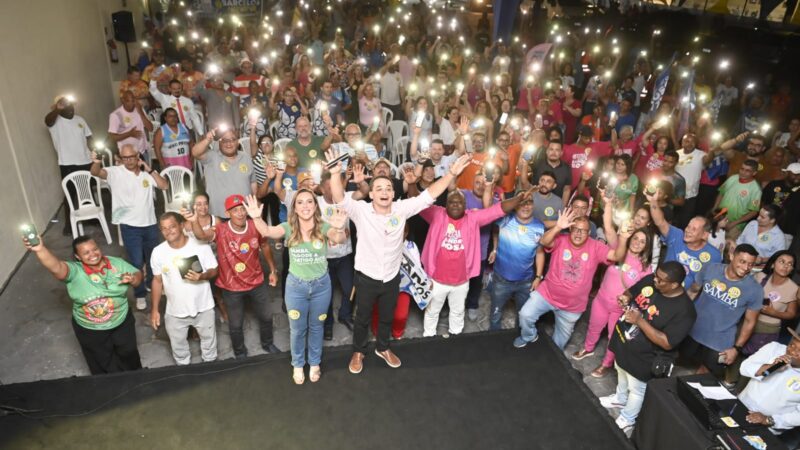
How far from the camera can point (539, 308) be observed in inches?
172

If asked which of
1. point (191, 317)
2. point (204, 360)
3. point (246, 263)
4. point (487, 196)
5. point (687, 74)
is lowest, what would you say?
point (204, 360)

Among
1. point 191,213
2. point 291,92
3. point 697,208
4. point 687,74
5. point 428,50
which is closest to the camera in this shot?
point 191,213

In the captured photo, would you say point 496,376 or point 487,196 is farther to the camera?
point 487,196

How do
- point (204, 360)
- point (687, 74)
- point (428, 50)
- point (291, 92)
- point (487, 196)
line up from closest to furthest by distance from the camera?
point (204, 360), point (487, 196), point (291, 92), point (687, 74), point (428, 50)

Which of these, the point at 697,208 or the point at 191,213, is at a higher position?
the point at 191,213

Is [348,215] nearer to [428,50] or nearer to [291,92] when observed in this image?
[291,92]

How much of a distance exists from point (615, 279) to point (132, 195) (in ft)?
14.4

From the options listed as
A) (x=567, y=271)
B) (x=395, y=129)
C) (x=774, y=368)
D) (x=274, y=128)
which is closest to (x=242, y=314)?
(x=567, y=271)

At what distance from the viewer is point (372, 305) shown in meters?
3.90

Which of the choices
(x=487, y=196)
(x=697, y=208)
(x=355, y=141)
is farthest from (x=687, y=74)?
(x=355, y=141)

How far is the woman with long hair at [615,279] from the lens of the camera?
4066mm

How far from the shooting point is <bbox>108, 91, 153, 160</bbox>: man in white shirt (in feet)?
21.3

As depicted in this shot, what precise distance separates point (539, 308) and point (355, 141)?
2535mm

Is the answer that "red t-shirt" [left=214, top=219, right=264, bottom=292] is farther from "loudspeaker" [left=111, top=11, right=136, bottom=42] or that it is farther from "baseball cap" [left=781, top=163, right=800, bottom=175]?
"loudspeaker" [left=111, top=11, right=136, bottom=42]
